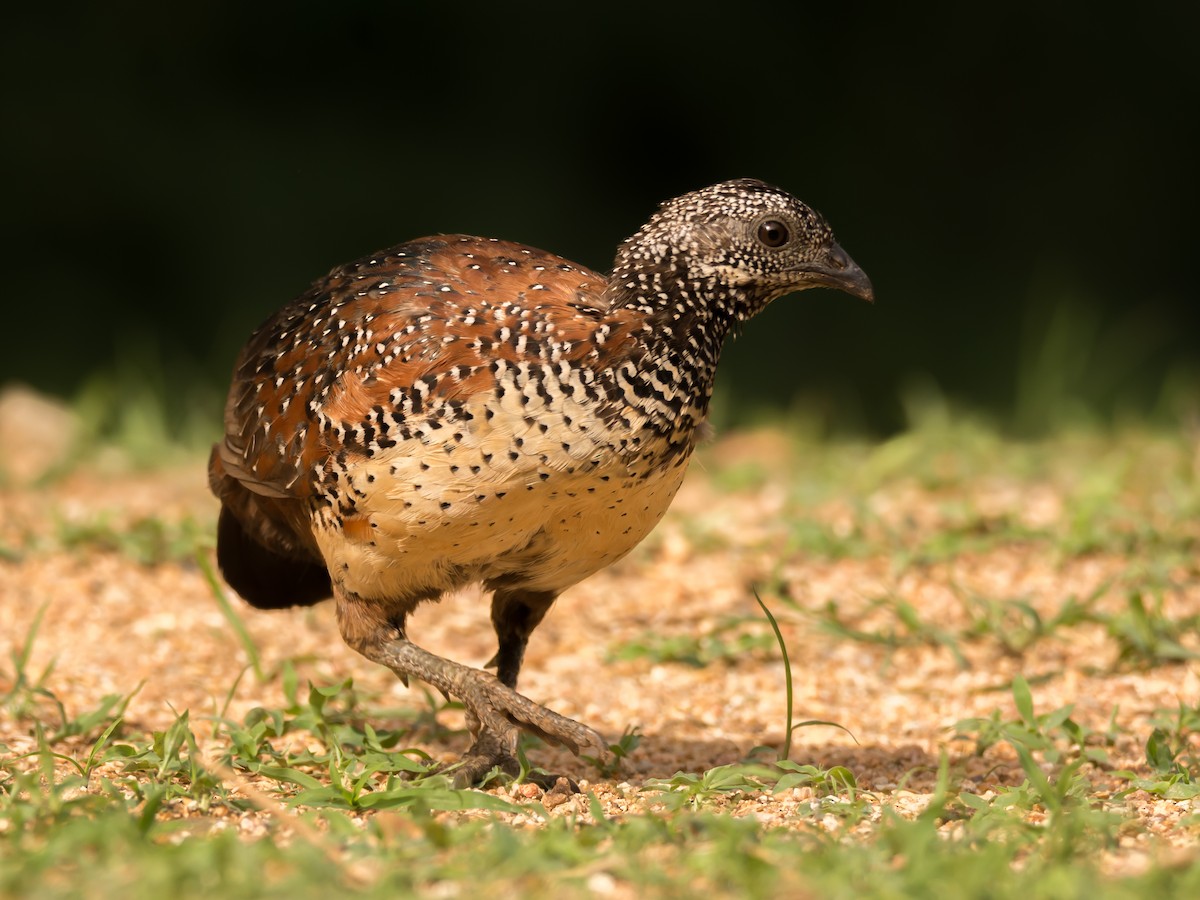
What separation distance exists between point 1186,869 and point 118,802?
2.19 metres

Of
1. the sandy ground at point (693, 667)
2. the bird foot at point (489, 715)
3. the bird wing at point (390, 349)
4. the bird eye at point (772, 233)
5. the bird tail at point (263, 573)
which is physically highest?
the bird eye at point (772, 233)

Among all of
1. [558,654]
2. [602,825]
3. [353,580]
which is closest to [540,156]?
[558,654]

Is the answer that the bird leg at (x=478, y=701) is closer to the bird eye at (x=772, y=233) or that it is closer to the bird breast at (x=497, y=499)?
the bird breast at (x=497, y=499)

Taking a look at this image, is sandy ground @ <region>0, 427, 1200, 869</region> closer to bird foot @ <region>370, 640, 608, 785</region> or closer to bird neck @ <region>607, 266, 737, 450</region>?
bird foot @ <region>370, 640, 608, 785</region>

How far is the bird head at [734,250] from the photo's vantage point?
4.04m

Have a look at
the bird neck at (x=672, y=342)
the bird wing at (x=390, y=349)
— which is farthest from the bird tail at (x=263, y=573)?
the bird neck at (x=672, y=342)

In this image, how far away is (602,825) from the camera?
3.46 m

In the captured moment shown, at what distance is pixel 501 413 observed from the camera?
376cm

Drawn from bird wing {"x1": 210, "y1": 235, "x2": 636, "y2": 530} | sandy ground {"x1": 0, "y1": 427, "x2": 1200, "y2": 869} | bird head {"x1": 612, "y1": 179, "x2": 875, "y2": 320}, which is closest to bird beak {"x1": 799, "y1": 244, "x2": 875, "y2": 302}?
bird head {"x1": 612, "y1": 179, "x2": 875, "y2": 320}

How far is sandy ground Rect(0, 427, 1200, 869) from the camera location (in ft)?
14.8

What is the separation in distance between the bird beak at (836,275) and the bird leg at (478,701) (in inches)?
49.3

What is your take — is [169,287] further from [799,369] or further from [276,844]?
[276,844]

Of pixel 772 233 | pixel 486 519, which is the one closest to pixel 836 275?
pixel 772 233

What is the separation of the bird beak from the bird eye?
10 cm
